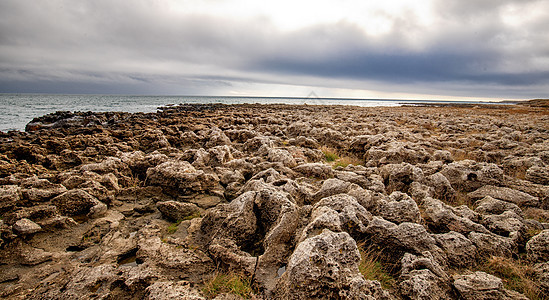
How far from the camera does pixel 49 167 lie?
30.9ft

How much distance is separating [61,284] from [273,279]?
359cm

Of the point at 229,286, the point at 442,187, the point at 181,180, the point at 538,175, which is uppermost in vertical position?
the point at 538,175

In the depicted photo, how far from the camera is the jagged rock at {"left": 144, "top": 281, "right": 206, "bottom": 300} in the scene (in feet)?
11.6

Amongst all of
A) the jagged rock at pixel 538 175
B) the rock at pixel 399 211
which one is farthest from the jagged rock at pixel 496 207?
the jagged rock at pixel 538 175

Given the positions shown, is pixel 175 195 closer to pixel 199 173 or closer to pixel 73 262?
pixel 199 173

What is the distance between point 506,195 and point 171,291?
9.01 m

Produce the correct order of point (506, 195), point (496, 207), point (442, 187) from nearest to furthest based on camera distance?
point (496, 207)
point (506, 195)
point (442, 187)

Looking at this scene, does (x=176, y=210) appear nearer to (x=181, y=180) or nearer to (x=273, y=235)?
(x=181, y=180)

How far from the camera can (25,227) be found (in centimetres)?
511

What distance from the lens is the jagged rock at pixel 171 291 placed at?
3.54m

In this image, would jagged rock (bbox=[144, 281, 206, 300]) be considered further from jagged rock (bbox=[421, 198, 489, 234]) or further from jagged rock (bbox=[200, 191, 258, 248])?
jagged rock (bbox=[421, 198, 489, 234])

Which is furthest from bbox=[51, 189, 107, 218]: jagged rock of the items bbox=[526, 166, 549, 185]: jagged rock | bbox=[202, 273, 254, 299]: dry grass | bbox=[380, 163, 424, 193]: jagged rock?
bbox=[526, 166, 549, 185]: jagged rock

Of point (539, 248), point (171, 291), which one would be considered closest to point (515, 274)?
point (539, 248)

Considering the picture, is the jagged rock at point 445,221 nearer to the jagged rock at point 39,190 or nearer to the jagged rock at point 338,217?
the jagged rock at point 338,217
